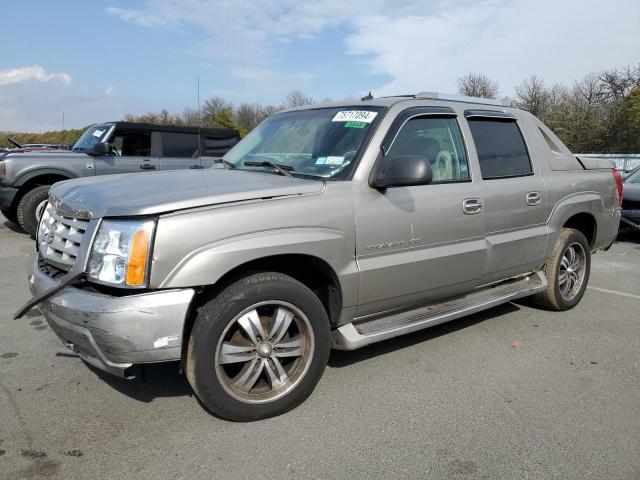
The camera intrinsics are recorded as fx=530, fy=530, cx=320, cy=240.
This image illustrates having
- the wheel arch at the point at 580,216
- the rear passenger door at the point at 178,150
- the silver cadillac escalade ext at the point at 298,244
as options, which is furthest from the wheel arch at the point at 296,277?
the rear passenger door at the point at 178,150

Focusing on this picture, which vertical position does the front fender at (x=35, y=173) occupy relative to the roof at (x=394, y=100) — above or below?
below

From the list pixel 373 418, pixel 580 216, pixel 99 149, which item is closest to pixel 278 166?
pixel 373 418

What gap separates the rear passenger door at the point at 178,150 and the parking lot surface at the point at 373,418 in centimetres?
585

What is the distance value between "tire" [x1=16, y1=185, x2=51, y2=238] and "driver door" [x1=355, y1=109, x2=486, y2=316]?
22.6 ft

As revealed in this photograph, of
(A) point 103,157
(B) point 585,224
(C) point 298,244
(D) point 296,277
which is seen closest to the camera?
(C) point 298,244

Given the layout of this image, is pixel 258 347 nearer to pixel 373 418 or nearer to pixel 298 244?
pixel 298 244

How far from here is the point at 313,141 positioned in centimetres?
371

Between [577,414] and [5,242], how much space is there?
27.4 ft

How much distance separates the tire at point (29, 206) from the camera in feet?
27.2

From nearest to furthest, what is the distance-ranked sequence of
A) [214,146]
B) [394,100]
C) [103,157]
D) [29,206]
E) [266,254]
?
[266,254] → [394,100] → [29,206] → [103,157] → [214,146]

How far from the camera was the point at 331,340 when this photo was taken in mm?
3250

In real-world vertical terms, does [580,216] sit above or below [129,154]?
below

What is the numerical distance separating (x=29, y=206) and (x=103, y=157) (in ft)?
4.68

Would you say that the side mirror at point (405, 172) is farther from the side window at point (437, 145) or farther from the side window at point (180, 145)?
the side window at point (180, 145)
